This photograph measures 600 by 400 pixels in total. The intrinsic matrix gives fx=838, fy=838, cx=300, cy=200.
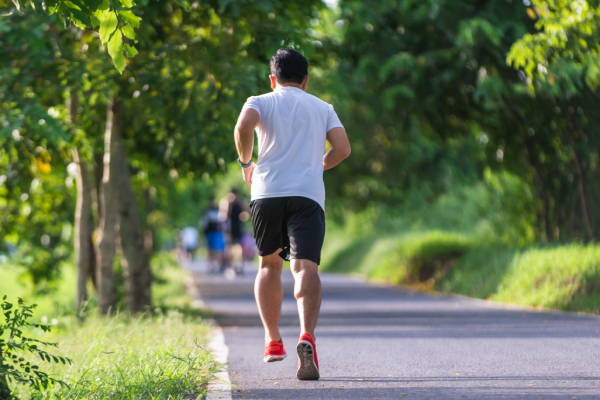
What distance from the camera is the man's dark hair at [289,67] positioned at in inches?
206

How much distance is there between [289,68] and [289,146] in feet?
1.76

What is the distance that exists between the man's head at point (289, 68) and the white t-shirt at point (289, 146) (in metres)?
0.13

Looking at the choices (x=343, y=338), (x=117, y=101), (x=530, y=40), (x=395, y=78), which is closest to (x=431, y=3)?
(x=395, y=78)

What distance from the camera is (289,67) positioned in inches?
207

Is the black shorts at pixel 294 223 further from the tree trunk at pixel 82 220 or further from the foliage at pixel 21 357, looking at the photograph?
the tree trunk at pixel 82 220

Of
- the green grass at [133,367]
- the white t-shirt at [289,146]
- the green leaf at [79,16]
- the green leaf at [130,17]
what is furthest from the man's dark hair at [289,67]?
the green grass at [133,367]

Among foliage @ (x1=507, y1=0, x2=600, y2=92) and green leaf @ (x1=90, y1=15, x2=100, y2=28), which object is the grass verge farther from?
green leaf @ (x1=90, y1=15, x2=100, y2=28)

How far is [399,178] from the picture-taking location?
23359 mm

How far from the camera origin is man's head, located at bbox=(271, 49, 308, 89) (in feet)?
17.2

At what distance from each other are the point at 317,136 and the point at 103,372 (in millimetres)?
1884

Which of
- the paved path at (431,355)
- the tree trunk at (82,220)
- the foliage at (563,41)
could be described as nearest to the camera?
the paved path at (431,355)

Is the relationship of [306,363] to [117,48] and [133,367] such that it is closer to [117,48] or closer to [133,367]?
[133,367]

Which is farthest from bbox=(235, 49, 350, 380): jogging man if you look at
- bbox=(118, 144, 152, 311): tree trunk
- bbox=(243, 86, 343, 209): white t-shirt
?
bbox=(118, 144, 152, 311): tree trunk

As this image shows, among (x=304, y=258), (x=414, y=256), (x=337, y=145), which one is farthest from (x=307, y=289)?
(x=414, y=256)
